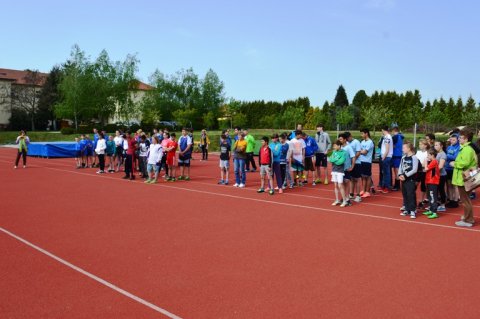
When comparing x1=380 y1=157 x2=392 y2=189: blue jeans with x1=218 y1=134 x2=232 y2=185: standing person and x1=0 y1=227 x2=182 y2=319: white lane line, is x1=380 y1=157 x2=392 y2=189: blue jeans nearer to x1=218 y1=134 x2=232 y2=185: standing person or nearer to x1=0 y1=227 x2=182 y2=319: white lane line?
x1=218 y1=134 x2=232 y2=185: standing person

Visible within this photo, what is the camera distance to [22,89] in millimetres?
70688

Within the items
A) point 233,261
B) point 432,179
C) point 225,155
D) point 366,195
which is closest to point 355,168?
point 366,195

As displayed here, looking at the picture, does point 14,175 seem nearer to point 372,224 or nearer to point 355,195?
point 355,195

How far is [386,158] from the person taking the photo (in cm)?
1222

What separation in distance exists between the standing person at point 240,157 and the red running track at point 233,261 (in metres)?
2.66

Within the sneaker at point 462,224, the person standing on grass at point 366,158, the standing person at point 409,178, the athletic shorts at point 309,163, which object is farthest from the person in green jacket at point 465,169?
the athletic shorts at point 309,163

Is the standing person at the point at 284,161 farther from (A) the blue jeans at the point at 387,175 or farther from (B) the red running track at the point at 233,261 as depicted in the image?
(A) the blue jeans at the point at 387,175

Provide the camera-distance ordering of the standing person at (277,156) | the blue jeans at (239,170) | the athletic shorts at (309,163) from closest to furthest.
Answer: the standing person at (277,156), the blue jeans at (239,170), the athletic shorts at (309,163)

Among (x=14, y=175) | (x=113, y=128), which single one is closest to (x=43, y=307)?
(x=14, y=175)

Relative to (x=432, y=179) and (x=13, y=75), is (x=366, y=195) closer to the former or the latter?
(x=432, y=179)

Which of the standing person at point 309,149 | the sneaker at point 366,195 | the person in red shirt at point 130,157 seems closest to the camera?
the sneaker at point 366,195

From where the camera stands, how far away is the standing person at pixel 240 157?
1322cm

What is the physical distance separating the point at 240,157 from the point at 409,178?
5615 mm

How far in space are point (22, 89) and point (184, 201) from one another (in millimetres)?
70048
